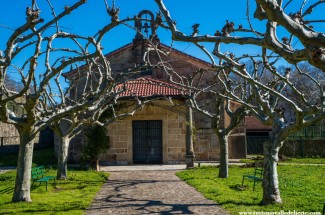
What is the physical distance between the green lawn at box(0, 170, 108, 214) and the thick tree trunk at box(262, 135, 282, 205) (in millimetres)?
3700

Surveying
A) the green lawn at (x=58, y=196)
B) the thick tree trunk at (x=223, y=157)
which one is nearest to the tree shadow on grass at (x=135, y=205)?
the green lawn at (x=58, y=196)

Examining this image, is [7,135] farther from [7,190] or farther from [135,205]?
[135,205]

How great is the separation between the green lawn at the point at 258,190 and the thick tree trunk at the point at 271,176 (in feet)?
0.72

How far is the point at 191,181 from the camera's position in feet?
37.0

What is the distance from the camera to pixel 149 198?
874cm

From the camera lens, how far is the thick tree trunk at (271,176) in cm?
747

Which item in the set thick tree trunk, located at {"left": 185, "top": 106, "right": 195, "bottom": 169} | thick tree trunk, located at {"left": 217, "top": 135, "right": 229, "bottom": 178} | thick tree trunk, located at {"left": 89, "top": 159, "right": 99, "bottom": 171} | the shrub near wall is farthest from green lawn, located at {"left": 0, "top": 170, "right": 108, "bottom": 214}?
the shrub near wall

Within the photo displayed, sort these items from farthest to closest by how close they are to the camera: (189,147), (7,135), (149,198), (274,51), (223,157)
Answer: (7,135) → (189,147) → (223,157) → (149,198) → (274,51)

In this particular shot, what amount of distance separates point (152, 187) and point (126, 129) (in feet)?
25.3

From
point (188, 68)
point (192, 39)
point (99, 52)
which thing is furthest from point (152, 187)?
point (188, 68)

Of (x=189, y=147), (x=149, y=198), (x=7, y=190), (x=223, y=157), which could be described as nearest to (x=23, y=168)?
(x=7, y=190)

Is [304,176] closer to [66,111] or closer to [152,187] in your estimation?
[152,187]

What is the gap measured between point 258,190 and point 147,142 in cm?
914

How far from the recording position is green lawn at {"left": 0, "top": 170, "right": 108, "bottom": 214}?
286 inches
